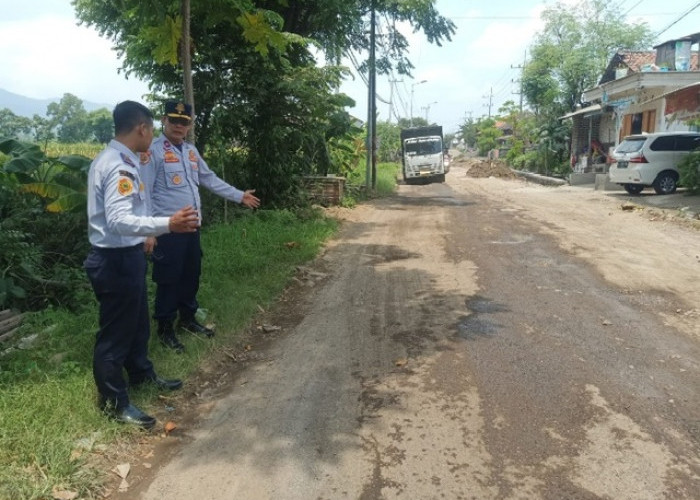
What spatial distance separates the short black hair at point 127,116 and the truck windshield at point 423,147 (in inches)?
1082

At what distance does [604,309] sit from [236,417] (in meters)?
3.79

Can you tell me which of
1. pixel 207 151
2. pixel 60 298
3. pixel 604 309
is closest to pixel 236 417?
pixel 60 298

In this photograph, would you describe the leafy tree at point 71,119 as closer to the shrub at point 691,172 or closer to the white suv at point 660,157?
the white suv at point 660,157

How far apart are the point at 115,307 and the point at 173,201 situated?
1.27 meters

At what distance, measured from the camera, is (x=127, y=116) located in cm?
330

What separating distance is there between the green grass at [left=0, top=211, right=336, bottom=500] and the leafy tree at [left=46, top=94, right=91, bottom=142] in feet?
162

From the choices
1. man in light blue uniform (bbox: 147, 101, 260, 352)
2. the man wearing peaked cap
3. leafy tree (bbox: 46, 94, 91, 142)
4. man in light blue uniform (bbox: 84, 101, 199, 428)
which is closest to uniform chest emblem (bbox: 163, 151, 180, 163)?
man in light blue uniform (bbox: 147, 101, 260, 352)

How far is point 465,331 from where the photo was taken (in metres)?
4.95

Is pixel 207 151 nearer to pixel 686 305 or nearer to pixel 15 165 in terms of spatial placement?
pixel 15 165

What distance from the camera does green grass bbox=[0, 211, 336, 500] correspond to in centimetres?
280

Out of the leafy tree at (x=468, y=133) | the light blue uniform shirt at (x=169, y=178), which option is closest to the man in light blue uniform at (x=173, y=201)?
the light blue uniform shirt at (x=169, y=178)

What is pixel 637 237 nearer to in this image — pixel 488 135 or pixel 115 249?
pixel 115 249

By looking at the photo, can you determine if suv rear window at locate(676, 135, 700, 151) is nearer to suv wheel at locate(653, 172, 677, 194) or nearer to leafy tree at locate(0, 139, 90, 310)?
suv wheel at locate(653, 172, 677, 194)

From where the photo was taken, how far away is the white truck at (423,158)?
29.7m
